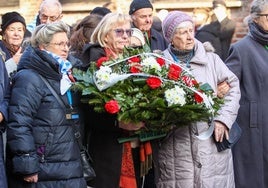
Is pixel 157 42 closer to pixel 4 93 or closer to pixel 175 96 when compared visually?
pixel 175 96

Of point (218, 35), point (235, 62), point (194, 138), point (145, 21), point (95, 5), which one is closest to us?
point (194, 138)

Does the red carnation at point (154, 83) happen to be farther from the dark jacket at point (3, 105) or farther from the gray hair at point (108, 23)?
the dark jacket at point (3, 105)

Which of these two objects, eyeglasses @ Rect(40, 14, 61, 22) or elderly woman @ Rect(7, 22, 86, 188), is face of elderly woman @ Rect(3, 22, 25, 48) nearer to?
eyeglasses @ Rect(40, 14, 61, 22)

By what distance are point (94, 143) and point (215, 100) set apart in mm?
1049

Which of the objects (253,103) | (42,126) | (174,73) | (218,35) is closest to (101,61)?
(174,73)

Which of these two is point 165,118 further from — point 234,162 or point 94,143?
point 234,162

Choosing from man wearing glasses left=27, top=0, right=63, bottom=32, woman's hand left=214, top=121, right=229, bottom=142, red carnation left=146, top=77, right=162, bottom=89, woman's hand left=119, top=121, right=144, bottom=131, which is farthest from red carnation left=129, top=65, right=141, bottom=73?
man wearing glasses left=27, top=0, right=63, bottom=32

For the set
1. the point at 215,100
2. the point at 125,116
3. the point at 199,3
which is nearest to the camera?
the point at 125,116

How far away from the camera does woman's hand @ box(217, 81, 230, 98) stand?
586cm

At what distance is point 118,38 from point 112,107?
826 millimetres

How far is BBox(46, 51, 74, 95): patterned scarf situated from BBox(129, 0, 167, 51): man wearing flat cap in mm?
1759

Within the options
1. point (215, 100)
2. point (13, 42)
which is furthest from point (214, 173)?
point (13, 42)

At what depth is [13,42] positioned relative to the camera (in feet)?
21.8

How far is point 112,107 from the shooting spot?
508 centimetres
